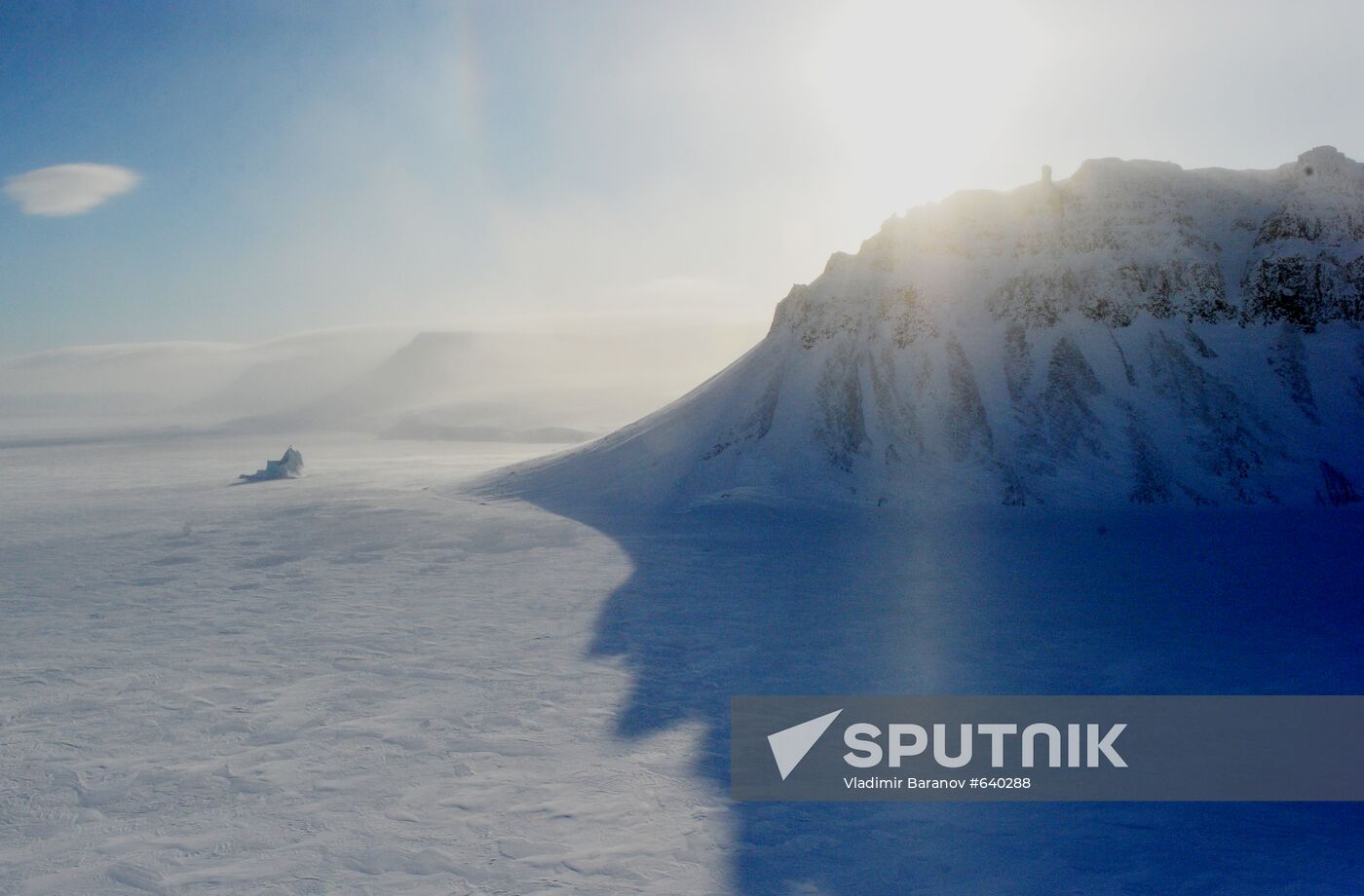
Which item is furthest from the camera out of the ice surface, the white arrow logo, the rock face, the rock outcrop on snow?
the rock outcrop on snow

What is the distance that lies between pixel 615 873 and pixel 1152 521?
23047 millimetres

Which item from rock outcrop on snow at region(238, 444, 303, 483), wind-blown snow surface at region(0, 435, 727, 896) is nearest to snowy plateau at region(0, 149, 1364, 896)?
wind-blown snow surface at region(0, 435, 727, 896)

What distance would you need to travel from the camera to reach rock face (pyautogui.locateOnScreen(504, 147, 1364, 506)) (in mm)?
28078

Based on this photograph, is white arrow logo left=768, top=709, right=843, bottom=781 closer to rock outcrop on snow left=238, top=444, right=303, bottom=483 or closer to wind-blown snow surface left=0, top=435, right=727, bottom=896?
wind-blown snow surface left=0, top=435, right=727, bottom=896

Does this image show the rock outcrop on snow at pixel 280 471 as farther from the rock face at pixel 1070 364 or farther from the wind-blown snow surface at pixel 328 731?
the wind-blown snow surface at pixel 328 731

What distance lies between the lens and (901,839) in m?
8.02

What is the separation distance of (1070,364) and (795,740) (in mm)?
25486

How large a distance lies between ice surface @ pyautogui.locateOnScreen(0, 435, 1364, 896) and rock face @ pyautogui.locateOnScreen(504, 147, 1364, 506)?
269cm

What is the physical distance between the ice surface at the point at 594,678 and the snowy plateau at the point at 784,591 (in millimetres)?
70

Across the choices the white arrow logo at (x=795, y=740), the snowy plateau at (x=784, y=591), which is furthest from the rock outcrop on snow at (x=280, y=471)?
the white arrow logo at (x=795, y=740)

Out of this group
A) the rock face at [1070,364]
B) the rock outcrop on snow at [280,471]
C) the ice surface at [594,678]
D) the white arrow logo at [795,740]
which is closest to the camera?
the ice surface at [594,678]

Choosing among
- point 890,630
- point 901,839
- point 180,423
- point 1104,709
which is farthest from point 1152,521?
point 180,423

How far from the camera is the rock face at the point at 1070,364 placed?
28.1 meters

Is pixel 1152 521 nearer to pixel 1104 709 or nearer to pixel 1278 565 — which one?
pixel 1278 565
